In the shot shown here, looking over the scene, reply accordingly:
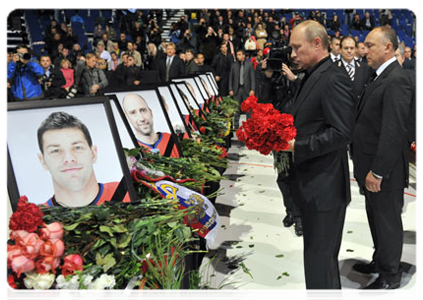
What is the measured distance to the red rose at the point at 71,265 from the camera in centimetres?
130

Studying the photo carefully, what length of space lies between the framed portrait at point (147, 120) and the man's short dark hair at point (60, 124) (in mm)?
865

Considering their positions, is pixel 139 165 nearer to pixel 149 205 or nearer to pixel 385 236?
pixel 149 205

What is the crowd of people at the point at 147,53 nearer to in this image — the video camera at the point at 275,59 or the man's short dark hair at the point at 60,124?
the video camera at the point at 275,59

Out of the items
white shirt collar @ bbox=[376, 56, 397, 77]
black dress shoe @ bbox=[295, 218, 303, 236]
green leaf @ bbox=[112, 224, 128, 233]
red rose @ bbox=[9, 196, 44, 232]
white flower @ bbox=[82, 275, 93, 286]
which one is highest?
white shirt collar @ bbox=[376, 56, 397, 77]

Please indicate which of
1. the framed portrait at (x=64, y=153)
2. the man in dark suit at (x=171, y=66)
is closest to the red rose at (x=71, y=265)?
the framed portrait at (x=64, y=153)

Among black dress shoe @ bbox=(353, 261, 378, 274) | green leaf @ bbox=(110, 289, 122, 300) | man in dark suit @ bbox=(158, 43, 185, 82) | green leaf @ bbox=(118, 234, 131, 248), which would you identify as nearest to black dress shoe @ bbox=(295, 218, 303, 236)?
black dress shoe @ bbox=(353, 261, 378, 274)

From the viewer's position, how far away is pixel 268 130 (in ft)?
7.29

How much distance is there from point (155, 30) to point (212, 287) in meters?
13.1

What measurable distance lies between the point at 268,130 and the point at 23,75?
6.56m

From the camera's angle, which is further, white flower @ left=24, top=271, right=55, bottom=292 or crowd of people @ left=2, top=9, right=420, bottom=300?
crowd of people @ left=2, top=9, right=420, bottom=300

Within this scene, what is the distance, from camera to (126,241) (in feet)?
5.00

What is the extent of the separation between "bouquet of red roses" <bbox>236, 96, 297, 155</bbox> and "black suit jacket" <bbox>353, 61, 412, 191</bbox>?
3.41 ft

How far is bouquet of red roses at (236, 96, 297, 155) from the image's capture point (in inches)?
86.5

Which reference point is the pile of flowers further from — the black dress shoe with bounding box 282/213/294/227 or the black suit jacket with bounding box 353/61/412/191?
the black dress shoe with bounding box 282/213/294/227
